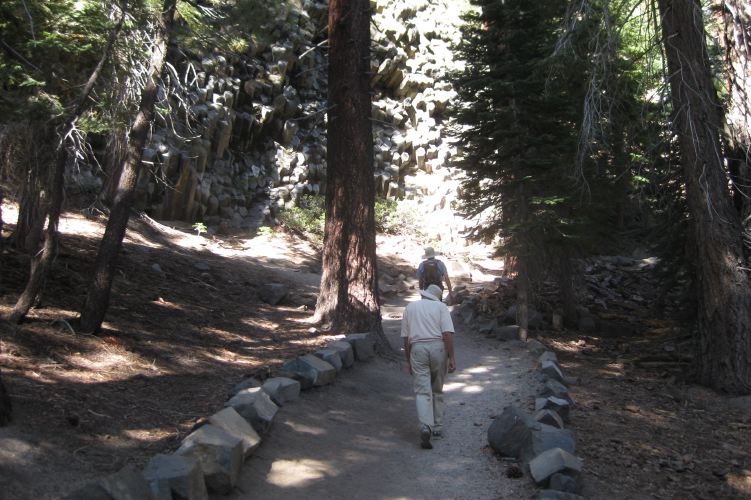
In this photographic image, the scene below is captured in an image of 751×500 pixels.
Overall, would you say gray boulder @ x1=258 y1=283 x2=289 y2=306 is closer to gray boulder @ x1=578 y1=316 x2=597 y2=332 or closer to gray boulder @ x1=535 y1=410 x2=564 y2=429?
gray boulder @ x1=578 y1=316 x2=597 y2=332

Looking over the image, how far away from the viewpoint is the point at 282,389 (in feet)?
20.8

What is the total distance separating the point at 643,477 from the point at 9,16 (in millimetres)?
8059

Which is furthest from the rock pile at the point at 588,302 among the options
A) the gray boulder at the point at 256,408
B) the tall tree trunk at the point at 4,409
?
the tall tree trunk at the point at 4,409

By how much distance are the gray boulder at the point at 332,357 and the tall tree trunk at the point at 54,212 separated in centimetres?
335

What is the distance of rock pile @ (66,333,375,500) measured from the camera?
11.5ft

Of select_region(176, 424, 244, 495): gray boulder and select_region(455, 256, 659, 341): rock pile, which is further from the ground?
select_region(455, 256, 659, 341): rock pile

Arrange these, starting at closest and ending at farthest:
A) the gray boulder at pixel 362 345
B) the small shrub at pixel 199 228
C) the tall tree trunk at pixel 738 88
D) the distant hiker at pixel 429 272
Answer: the gray boulder at pixel 362 345
the tall tree trunk at pixel 738 88
the distant hiker at pixel 429 272
the small shrub at pixel 199 228

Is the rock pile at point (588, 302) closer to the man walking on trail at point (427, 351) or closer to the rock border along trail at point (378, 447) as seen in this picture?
the rock border along trail at point (378, 447)

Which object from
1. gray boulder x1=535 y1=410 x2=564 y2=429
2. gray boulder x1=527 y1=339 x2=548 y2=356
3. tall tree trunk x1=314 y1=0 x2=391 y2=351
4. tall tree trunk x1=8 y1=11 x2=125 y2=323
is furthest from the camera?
gray boulder x1=527 y1=339 x2=548 y2=356

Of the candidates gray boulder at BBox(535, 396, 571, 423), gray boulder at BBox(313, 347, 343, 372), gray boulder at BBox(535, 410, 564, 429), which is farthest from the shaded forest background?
gray boulder at BBox(535, 410, 564, 429)

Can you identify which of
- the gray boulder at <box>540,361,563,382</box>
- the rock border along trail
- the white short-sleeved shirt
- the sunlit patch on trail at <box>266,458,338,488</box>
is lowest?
the sunlit patch on trail at <box>266,458,338,488</box>

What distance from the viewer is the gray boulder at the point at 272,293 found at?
13520mm

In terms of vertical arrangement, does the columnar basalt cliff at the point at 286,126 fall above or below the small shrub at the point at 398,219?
above

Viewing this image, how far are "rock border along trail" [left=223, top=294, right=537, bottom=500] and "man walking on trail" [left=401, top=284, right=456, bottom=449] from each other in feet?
1.17
